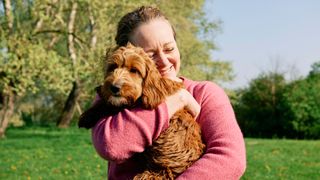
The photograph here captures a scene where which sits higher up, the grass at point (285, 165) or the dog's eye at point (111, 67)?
the dog's eye at point (111, 67)

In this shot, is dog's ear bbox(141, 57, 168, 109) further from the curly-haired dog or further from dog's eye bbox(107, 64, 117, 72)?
dog's eye bbox(107, 64, 117, 72)

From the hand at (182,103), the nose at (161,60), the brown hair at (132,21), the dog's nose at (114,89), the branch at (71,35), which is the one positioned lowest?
the hand at (182,103)

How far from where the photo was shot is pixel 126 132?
2773mm

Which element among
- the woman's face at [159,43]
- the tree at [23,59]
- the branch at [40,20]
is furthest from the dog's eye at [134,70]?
the branch at [40,20]

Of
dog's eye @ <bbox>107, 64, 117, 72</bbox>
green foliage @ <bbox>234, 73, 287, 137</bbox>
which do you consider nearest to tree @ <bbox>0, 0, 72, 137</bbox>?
green foliage @ <bbox>234, 73, 287, 137</bbox>

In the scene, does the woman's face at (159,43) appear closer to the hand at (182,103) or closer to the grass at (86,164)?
the hand at (182,103)

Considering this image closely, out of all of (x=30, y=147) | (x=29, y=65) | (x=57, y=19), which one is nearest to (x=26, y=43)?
(x=29, y=65)

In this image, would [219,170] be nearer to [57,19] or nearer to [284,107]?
[57,19]

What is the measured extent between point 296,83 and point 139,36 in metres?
43.9

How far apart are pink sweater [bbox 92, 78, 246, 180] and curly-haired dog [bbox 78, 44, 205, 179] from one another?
53mm

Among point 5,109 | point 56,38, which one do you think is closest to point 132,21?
point 5,109

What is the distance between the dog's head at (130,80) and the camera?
2.79 meters

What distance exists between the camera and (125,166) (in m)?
2.97

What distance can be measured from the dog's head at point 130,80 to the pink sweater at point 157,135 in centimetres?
6
